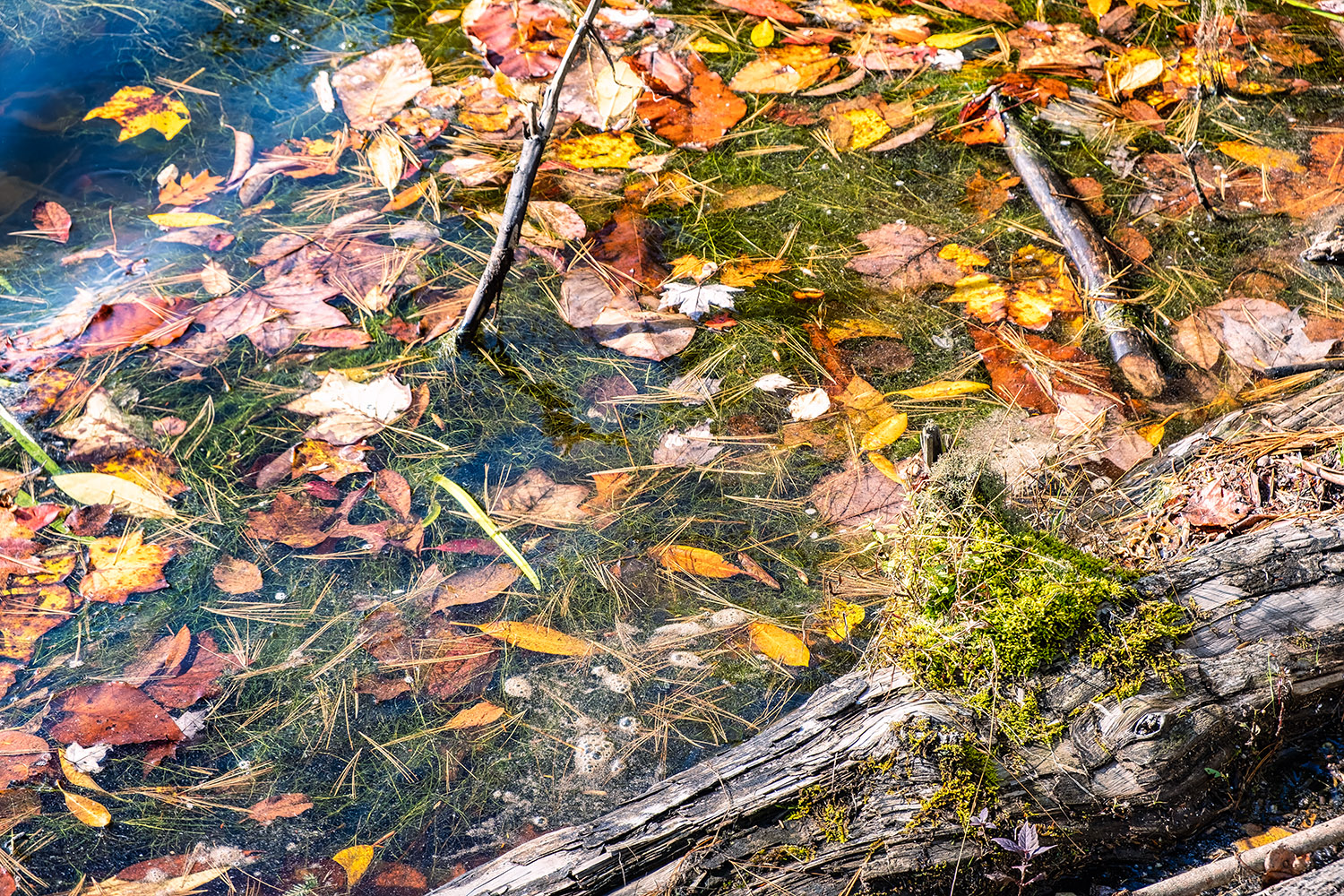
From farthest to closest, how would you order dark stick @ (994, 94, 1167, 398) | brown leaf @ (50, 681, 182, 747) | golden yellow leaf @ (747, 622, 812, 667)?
1. dark stick @ (994, 94, 1167, 398)
2. golden yellow leaf @ (747, 622, 812, 667)
3. brown leaf @ (50, 681, 182, 747)

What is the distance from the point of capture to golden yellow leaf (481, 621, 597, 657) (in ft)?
6.67

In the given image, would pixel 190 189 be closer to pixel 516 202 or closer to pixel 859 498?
pixel 516 202

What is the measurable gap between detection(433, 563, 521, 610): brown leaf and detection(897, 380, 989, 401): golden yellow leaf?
121 centimetres

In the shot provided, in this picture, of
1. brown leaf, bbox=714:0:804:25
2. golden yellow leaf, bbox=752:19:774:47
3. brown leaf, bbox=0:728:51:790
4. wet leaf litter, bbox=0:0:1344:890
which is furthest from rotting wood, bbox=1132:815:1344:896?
brown leaf, bbox=714:0:804:25

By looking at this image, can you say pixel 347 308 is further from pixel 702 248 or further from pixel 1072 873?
pixel 1072 873

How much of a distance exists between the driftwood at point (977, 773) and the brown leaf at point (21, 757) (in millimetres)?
974

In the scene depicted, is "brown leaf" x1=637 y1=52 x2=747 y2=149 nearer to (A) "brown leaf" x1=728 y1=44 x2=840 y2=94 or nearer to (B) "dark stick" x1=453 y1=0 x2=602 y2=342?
(A) "brown leaf" x1=728 y1=44 x2=840 y2=94

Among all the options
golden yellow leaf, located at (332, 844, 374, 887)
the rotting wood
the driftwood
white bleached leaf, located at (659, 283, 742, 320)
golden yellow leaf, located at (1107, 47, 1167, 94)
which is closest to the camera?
the driftwood

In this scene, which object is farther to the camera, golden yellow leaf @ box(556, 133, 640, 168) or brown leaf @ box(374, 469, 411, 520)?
golden yellow leaf @ box(556, 133, 640, 168)

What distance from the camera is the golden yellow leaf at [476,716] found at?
76.0 inches

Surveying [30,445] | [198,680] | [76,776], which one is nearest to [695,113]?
[30,445]

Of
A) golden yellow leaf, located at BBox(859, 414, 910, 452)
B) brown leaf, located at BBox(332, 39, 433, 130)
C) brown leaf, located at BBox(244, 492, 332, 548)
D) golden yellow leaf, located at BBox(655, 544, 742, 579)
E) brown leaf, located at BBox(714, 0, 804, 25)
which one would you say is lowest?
brown leaf, located at BBox(244, 492, 332, 548)

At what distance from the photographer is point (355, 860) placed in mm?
1750

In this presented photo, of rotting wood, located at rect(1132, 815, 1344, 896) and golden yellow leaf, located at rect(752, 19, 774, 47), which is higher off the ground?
golden yellow leaf, located at rect(752, 19, 774, 47)
